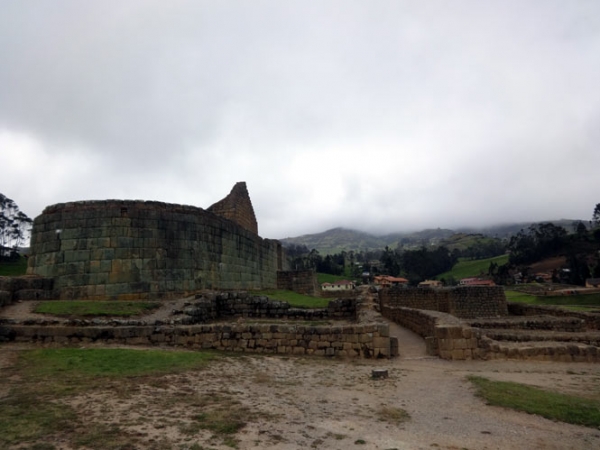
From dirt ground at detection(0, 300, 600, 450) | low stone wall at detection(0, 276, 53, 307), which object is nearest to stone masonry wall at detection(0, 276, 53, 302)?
low stone wall at detection(0, 276, 53, 307)

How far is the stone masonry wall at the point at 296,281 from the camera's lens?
1326 inches

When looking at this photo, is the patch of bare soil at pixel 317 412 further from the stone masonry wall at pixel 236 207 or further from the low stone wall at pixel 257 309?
the stone masonry wall at pixel 236 207

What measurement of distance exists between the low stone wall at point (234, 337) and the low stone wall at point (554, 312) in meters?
12.5

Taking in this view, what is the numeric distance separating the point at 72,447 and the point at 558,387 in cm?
790

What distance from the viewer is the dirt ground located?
4.45 m

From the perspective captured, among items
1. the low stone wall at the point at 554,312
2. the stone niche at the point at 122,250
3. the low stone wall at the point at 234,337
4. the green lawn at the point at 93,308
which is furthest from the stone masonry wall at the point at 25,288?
the low stone wall at the point at 554,312

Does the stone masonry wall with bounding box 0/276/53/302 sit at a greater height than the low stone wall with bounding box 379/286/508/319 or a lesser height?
greater

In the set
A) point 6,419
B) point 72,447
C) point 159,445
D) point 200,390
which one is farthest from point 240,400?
point 6,419

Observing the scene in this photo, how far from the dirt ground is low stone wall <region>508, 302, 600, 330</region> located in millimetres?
10457

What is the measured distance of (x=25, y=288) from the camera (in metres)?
15.0

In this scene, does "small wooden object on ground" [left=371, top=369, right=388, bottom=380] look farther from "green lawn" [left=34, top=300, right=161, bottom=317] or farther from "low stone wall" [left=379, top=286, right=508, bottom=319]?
"low stone wall" [left=379, top=286, right=508, bottom=319]

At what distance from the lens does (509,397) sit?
631 cm

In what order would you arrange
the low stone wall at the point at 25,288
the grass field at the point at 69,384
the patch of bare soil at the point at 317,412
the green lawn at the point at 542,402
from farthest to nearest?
the low stone wall at the point at 25,288 < the green lawn at the point at 542,402 < the patch of bare soil at the point at 317,412 < the grass field at the point at 69,384

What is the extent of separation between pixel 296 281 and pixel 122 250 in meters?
19.3
